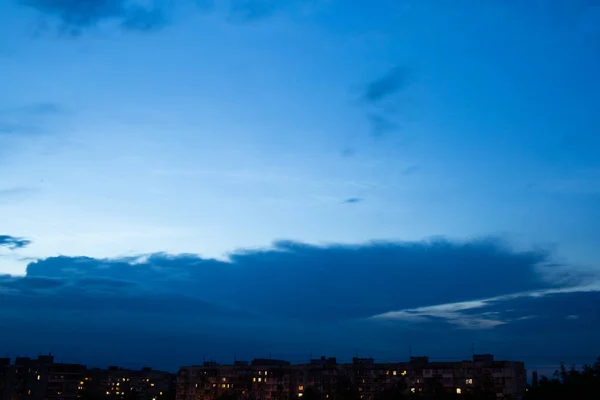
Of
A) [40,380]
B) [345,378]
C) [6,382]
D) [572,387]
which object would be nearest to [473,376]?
[345,378]

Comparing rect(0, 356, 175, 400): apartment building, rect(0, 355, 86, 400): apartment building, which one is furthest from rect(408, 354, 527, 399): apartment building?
rect(0, 355, 86, 400): apartment building

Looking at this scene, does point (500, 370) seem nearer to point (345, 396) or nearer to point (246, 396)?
point (345, 396)

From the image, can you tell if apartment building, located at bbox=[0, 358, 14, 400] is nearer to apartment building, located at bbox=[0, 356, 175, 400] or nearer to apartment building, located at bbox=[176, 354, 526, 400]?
apartment building, located at bbox=[0, 356, 175, 400]

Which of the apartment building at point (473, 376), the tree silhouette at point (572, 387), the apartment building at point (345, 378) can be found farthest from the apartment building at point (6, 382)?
the tree silhouette at point (572, 387)

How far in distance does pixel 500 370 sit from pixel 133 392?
367ft

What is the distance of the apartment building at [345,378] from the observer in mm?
130125

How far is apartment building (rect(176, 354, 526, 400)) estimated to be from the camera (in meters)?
130

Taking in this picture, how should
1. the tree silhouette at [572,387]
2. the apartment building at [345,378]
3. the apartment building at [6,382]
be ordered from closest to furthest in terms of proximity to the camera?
1. the tree silhouette at [572,387]
2. the apartment building at [345,378]
3. the apartment building at [6,382]

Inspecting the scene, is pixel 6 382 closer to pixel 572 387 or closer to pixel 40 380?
pixel 40 380

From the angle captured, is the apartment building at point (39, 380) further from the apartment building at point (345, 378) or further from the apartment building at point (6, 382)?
the apartment building at point (345, 378)

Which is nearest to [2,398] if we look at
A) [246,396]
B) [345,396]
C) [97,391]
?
[97,391]

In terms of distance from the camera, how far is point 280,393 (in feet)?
524

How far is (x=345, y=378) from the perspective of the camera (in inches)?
5487

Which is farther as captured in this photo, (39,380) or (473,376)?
(39,380)
